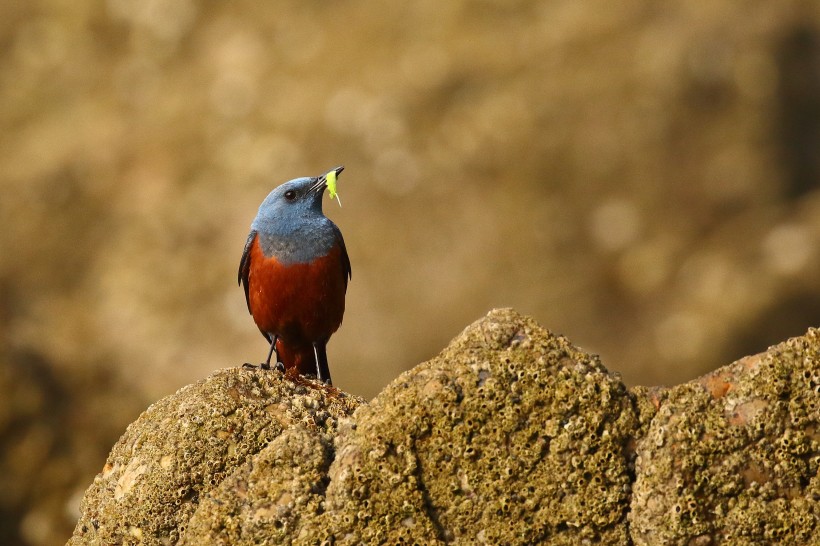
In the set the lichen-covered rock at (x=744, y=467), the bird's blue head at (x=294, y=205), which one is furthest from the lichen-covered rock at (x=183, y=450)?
the bird's blue head at (x=294, y=205)

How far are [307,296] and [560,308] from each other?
1343 centimetres

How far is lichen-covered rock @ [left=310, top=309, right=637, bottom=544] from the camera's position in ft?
15.3

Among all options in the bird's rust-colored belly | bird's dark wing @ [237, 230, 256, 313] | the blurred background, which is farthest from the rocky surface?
the blurred background

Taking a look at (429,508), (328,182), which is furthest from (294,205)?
(429,508)

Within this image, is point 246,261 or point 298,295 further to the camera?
point 246,261

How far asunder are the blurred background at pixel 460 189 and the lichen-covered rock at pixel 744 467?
51.9ft

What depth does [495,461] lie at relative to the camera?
471 centimetres

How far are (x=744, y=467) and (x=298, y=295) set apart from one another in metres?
4.57

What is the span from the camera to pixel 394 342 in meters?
22.1

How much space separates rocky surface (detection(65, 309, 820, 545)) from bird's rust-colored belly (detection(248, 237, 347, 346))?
11.0 ft

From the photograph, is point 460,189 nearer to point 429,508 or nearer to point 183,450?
point 183,450

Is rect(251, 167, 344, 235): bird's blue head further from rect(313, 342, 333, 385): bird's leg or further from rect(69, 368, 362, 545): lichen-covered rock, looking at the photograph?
rect(69, 368, 362, 545): lichen-covered rock

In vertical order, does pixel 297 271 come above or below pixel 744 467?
above

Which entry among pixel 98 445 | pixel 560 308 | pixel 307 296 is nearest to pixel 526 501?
pixel 307 296
